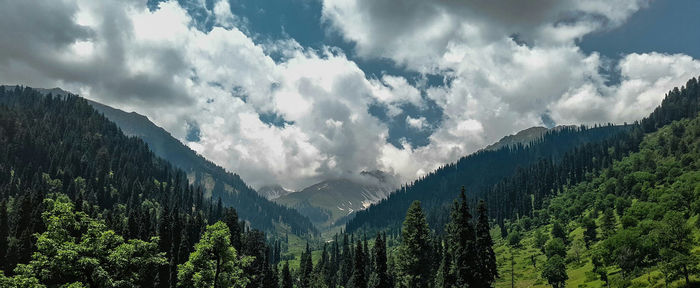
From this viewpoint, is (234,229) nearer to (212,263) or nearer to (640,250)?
(212,263)

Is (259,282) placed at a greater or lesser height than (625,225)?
lesser

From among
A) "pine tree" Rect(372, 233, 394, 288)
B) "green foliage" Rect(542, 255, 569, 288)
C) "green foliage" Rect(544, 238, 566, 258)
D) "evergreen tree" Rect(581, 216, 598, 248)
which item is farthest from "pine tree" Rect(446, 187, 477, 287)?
"evergreen tree" Rect(581, 216, 598, 248)

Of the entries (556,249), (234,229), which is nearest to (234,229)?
(234,229)

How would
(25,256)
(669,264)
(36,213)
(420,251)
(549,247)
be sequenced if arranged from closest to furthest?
(420,251) < (669,264) < (25,256) < (36,213) < (549,247)

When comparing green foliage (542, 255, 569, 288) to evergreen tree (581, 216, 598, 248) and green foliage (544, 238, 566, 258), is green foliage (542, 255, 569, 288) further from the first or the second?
evergreen tree (581, 216, 598, 248)

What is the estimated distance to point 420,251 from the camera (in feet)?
233

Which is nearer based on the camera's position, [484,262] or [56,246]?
[56,246]

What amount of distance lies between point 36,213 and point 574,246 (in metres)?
198

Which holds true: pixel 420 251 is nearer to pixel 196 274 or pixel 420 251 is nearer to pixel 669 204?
pixel 196 274

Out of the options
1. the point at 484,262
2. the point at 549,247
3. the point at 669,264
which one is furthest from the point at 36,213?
the point at 549,247

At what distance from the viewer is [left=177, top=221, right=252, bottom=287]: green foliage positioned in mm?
46531

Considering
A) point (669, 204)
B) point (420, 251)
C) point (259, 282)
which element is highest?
point (669, 204)

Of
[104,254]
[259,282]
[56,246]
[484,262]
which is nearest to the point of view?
[56,246]

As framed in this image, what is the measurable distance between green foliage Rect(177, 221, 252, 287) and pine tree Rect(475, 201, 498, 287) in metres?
35.4
